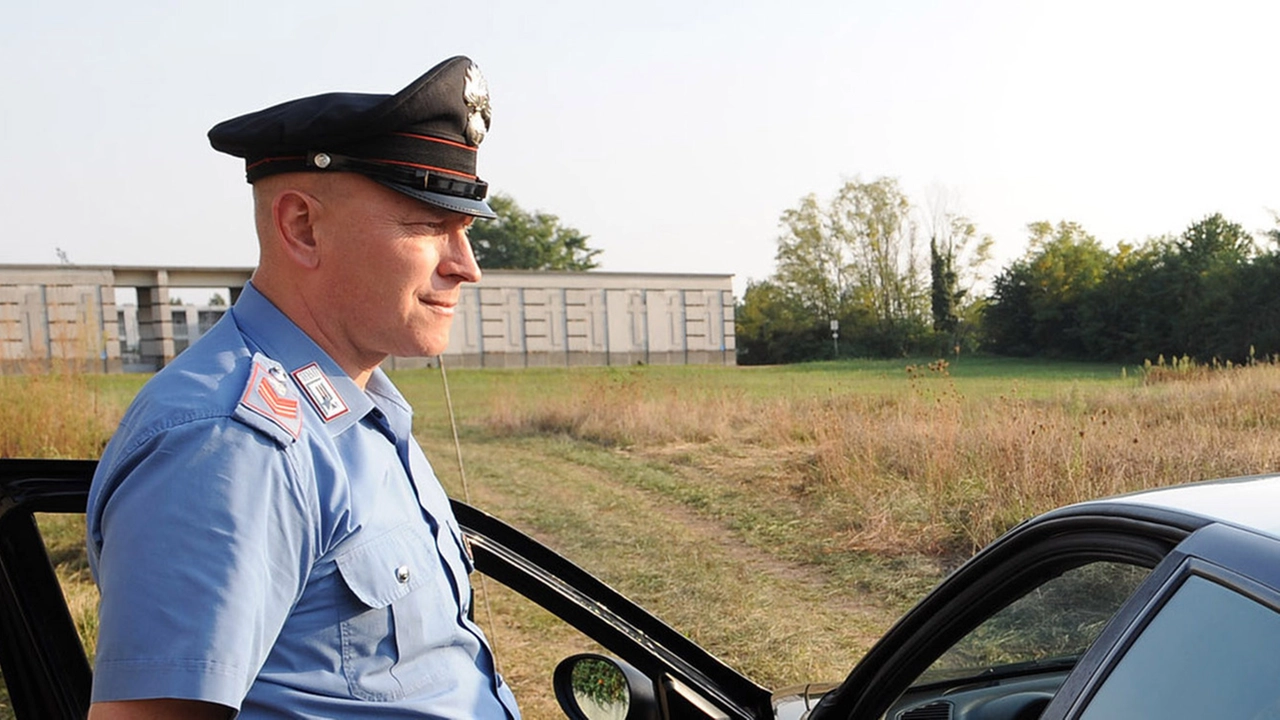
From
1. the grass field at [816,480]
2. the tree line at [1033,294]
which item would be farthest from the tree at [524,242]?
the grass field at [816,480]

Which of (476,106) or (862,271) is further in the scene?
(862,271)

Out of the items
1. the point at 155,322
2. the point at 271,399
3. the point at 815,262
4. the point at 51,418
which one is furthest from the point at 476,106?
the point at 155,322

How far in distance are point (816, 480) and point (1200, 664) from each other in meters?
8.82

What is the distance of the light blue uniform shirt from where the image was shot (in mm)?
1269

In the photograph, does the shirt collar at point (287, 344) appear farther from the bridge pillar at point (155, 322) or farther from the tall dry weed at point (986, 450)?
the bridge pillar at point (155, 322)

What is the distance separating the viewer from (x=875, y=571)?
7.55 m

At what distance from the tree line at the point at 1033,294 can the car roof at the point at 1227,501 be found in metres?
11.5

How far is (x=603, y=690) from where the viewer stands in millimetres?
2281

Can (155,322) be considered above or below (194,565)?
above

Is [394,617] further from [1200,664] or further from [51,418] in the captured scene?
[51,418]

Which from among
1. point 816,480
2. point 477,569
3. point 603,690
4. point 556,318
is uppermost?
point 556,318

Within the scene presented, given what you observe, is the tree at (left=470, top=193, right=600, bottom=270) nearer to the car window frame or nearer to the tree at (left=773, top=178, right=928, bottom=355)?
the tree at (left=773, top=178, right=928, bottom=355)

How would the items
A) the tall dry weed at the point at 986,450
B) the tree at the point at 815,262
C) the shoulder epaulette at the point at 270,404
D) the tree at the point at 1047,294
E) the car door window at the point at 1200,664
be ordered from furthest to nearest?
the tree at the point at 815,262
the tree at the point at 1047,294
the tall dry weed at the point at 986,450
the shoulder epaulette at the point at 270,404
the car door window at the point at 1200,664

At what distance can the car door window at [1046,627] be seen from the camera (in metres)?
1.71
